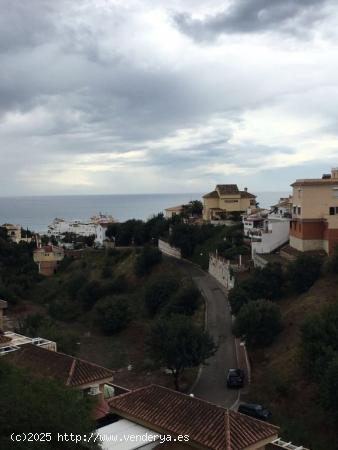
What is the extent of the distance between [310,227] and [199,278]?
11.5 m

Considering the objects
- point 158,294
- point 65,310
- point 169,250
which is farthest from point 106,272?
point 158,294

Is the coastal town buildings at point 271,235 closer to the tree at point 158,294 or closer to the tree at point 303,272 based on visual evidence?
the tree at point 158,294

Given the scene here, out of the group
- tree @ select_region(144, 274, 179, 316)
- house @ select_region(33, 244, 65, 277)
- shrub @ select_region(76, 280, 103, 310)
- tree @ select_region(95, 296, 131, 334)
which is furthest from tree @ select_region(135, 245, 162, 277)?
house @ select_region(33, 244, 65, 277)

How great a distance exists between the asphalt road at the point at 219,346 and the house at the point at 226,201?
48.5ft

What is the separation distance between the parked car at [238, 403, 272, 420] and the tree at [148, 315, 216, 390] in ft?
13.3

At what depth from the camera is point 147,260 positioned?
4991cm

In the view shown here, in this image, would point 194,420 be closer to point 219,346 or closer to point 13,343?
point 13,343

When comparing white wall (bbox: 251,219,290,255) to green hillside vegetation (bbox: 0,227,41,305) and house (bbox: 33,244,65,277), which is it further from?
house (bbox: 33,244,65,277)

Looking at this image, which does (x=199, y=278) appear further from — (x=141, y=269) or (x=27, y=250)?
(x=27, y=250)

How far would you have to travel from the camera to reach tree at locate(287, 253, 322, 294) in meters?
31.6

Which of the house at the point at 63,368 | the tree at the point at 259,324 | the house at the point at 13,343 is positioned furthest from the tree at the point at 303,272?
the house at the point at 63,368

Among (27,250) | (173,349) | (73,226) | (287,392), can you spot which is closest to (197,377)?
(173,349)

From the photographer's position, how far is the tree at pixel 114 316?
124 ft

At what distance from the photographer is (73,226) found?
119 meters
